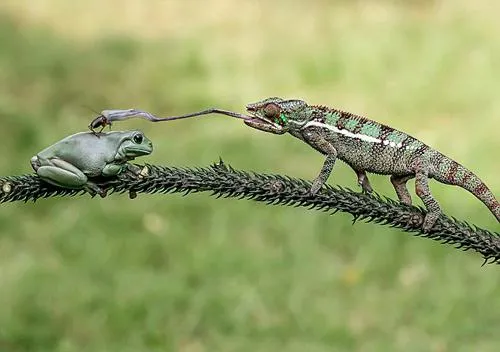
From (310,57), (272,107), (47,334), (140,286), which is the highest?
(310,57)

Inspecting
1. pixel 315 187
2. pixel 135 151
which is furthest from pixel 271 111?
pixel 135 151

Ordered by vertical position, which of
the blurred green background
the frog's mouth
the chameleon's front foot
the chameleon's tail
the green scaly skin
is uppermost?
the blurred green background

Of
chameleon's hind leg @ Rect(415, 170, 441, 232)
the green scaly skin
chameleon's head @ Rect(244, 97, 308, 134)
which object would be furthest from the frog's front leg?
chameleon's hind leg @ Rect(415, 170, 441, 232)

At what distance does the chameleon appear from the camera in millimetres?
1450

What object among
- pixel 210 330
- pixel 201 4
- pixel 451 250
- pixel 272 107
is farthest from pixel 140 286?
pixel 201 4

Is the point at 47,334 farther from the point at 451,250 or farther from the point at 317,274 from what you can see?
the point at 451,250

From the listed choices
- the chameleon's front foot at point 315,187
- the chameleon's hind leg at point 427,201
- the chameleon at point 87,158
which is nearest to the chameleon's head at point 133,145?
the chameleon at point 87,158

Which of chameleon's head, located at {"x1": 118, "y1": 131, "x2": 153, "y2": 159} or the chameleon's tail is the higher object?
the chameleon's tail

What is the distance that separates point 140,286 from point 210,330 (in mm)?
435

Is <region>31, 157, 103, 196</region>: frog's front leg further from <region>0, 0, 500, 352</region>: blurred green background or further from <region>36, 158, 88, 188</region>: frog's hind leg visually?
<region>0, 0, 500, 352</region>: blurred green background

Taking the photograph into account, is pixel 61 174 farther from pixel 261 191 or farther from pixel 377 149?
pixel 377 149

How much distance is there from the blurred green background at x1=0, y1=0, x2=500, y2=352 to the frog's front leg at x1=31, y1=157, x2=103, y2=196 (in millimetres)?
2331

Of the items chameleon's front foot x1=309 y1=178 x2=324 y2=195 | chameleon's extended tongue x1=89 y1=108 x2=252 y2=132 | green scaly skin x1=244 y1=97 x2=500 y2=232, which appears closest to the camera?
chameleon's extended tongue x1=89 y1=108 x2=252 y2=132

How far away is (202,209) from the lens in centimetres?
482
